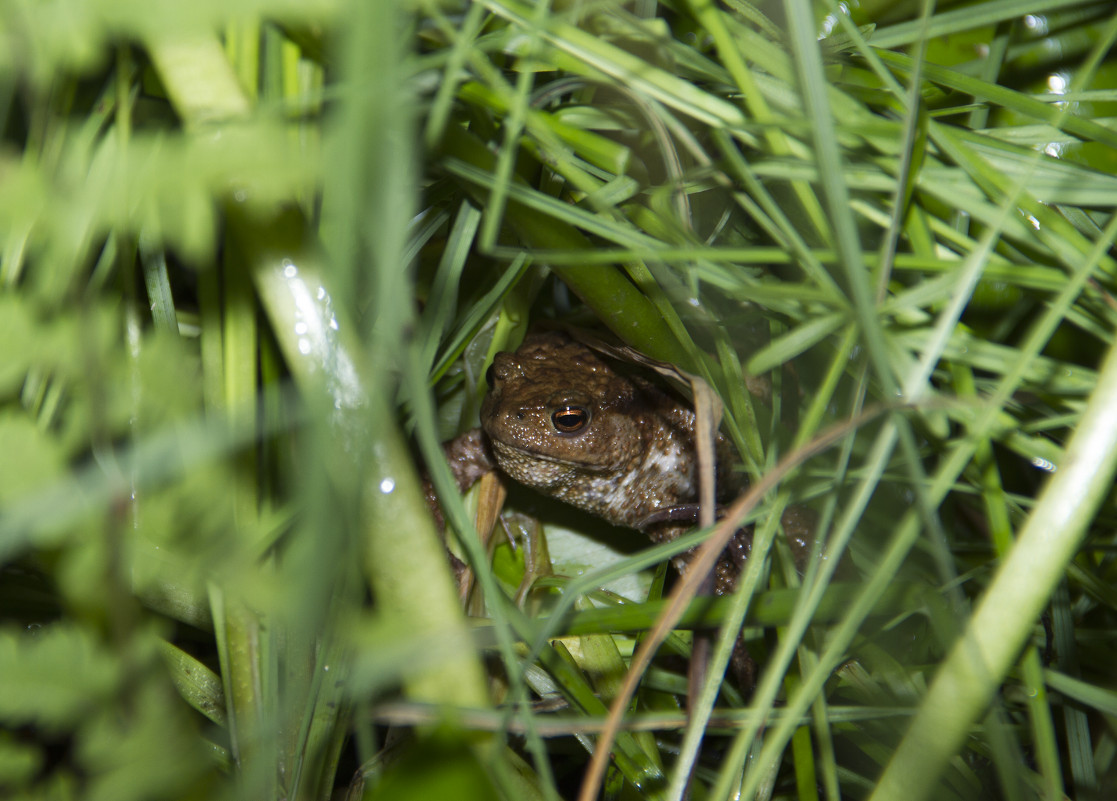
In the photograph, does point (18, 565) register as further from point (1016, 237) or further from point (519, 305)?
point (1016, 237)

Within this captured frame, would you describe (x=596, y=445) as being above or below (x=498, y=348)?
below

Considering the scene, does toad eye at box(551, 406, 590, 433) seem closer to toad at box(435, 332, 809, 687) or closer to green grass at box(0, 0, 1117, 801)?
toad at box(435, 332, 809, 687)

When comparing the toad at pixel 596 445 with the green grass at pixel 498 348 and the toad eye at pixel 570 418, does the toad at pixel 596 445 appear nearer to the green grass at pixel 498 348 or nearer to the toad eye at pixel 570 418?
the toad eye at pixel 570 418

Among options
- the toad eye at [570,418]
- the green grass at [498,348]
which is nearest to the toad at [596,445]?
the toad eye at [570,418]

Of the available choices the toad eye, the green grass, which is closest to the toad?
the toad eye

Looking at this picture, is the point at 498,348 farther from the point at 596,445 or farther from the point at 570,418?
the point at 596,445

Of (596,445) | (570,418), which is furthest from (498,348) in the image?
(596,445)
